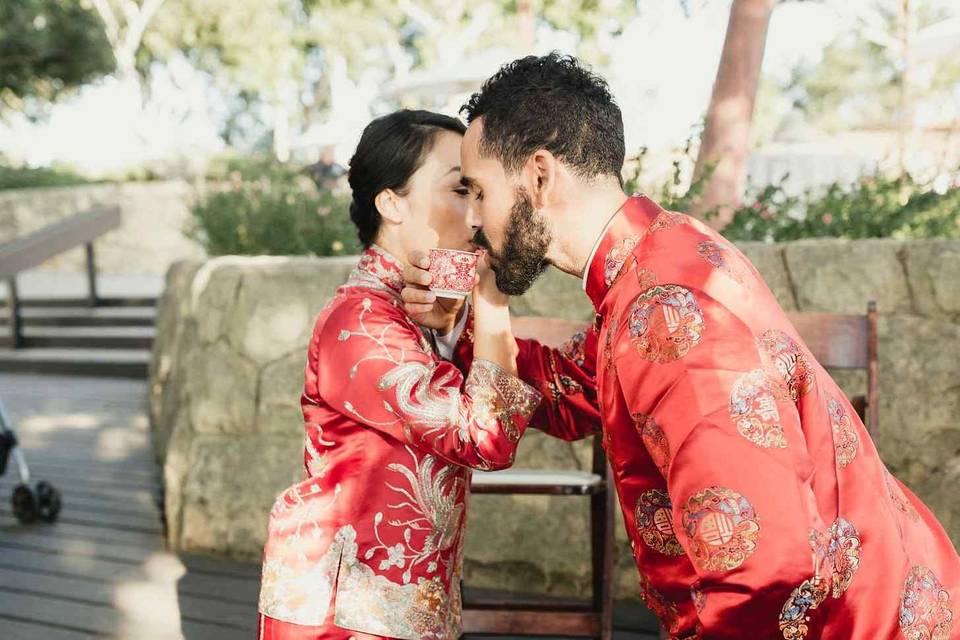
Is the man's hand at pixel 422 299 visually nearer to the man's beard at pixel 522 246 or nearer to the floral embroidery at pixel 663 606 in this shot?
the man's beard at pixel 522 246

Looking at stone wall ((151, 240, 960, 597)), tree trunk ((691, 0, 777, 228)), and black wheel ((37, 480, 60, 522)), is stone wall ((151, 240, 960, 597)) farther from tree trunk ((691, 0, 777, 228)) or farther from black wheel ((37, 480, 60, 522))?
tree trunk ((691, 0, 777, 228))

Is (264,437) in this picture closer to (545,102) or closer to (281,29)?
(545,102)

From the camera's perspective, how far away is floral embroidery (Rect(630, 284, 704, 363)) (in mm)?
1156

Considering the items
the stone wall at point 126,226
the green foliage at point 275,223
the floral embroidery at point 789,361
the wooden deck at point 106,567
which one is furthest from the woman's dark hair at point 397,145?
the stone wall at point 126,226

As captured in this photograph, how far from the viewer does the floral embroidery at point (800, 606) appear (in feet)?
3.46

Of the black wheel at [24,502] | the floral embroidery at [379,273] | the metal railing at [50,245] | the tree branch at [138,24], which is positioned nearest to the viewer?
the floral embroidery at [379,273]

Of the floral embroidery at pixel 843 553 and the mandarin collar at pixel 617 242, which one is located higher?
the mandarin collar at pixel 617 242

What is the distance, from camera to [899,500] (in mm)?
1427

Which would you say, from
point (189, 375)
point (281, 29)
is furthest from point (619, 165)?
point (281, 29)

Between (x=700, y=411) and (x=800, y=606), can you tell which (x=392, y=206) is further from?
(x=800, y=606)

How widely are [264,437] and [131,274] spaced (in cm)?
1123

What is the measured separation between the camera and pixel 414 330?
67.1 inches

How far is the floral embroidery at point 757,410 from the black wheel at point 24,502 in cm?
464

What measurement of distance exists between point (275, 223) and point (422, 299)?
4.51 m
